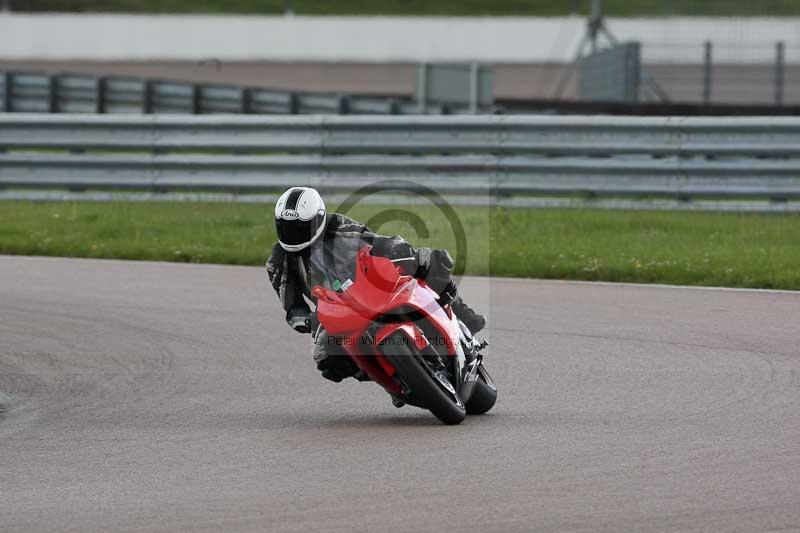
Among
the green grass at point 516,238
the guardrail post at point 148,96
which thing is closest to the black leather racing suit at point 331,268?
the green grass at point 516,238

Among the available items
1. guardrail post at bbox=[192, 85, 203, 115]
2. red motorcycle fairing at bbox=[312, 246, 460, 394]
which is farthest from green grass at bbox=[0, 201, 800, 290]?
guardrail post at bbox=[192, 85, 203, 115]

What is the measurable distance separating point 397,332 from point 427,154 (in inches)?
387

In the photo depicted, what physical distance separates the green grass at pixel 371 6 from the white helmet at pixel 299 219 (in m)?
26.9

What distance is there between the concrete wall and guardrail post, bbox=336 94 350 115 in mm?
9765

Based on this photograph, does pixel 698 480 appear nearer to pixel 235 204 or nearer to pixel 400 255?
pixel 400 255

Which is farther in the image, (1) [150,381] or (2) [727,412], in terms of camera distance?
(1) [150,381]

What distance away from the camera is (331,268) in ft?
24.2

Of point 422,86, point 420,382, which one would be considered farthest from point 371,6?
point 420,382

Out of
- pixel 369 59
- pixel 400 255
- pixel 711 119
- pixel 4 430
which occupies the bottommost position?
pixel 4 430

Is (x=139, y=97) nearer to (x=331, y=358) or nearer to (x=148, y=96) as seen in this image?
(x=148, y=96)

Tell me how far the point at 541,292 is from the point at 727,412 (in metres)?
4.71

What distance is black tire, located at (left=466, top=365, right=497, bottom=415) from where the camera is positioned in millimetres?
7805

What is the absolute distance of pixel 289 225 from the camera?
23.6ft

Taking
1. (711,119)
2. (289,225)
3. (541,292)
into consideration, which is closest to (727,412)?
(289,225)
